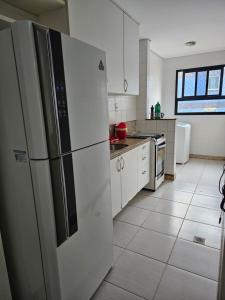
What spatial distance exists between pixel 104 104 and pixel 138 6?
1576mm

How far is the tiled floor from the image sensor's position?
1.46 m

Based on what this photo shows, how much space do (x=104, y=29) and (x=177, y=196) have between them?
2.34 meters

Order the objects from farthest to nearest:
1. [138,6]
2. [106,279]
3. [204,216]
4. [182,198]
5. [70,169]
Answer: [182,198] < [204,216] < [138,6] < [106,279] < [70,169]

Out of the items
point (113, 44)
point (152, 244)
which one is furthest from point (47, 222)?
point (113, 44)

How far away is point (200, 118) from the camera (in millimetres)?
4633

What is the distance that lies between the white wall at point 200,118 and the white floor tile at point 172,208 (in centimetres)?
256

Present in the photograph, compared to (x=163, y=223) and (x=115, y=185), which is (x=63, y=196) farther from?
(x=163, y=223)

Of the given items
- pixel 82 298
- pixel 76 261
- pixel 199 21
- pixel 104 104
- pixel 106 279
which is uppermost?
pixel 199 21

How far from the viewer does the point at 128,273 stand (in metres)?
1.61

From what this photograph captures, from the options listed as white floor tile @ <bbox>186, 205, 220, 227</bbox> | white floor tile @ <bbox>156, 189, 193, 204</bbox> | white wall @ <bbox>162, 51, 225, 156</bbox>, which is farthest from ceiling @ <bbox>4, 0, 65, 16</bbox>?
white wall @ <bbox>162, 51, 225, 156</bbox>

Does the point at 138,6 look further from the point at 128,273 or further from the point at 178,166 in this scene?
the point at 178,166

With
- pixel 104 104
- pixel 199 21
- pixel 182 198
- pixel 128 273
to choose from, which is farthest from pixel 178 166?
pixel 104 104

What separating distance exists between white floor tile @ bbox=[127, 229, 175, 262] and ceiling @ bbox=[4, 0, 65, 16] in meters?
2.13

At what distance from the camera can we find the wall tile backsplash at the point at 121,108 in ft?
9.23
